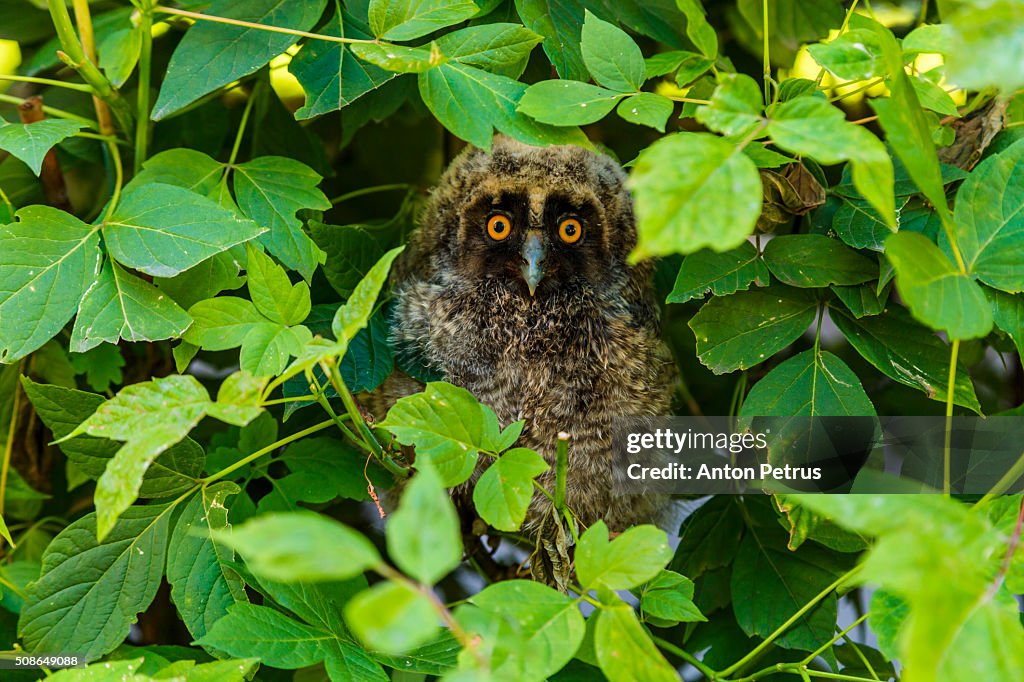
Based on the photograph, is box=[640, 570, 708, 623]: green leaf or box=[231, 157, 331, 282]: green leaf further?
box=[231, 157, 331, 282]: green leaf

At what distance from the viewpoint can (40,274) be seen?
1.11 metres

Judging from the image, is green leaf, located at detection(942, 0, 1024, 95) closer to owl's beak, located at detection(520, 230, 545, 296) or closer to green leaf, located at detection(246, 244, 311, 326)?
green leaf, located at detection(246, 244, 311, 326)

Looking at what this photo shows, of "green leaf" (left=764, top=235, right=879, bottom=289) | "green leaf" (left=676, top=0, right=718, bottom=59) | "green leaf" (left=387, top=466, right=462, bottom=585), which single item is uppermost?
"green leaf" (left=676, top=0, right=718, bottom=59)

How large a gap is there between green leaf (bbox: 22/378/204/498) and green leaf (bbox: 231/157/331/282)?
0.29m

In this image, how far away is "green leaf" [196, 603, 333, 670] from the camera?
1.00m

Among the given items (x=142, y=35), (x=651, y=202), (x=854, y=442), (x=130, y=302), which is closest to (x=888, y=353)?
(x=854, y=442)

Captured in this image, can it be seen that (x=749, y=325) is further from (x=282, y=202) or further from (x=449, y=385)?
(x=282, y=202)

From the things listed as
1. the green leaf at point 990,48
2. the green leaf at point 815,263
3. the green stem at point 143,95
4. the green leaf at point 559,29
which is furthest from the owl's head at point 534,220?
the green leaf at point 990,48

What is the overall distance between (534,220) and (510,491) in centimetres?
65

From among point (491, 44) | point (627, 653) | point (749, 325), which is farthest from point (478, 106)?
point (627, 653)

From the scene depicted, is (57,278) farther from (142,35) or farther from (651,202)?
(651,202)

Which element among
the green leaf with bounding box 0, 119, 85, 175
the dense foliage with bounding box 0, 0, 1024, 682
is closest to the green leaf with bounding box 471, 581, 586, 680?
the dense foliage with bounding box 0, 0, 1024, 682

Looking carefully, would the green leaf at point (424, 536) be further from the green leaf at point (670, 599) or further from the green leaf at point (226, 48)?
the green leaf at point (226, 48)

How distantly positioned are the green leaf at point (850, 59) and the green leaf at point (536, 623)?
2.14ft
